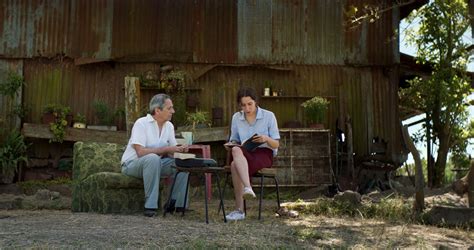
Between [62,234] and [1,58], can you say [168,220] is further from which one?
[1,58]

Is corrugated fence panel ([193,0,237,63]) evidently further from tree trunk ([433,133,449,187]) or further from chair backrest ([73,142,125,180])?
chair backrest ([73,142,125,180])

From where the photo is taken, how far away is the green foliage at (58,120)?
36.0ft

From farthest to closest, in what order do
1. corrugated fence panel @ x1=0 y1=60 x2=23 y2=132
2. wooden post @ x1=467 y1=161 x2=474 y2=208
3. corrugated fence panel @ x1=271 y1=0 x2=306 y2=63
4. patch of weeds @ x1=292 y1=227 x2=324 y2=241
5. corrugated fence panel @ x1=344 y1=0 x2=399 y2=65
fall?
1. corrugated fence panel @ x1=344 y1=0 x2=399 y2=65
2. corrugated fence panel @ x1=271 y1=0 x2=306 y2=63
3. corrugated fence panel @ x1=0 y1=60 x2=23 y2=132
4. wooden post @ x1=467 y1=161 x2=474 y2=208
5. patch of weeds @ x1=292 y1=227 x2=324 y2=241

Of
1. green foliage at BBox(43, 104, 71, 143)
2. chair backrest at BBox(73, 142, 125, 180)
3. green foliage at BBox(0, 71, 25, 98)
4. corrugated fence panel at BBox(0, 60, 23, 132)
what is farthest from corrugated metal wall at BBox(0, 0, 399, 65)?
chair backrest at BBox(73, 142, 125, 180)

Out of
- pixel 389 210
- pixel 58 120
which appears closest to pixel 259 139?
pixel 389 210

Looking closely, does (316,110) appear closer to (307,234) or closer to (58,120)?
(58,120)

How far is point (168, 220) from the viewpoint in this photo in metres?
6.02

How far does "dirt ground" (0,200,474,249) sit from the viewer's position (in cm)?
457

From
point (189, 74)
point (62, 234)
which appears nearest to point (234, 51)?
point (189, 74)

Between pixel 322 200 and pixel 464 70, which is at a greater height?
pixel 464 70

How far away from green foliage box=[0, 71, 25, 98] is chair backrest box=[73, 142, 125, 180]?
469 cm

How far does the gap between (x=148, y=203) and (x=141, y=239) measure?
1.75 meters

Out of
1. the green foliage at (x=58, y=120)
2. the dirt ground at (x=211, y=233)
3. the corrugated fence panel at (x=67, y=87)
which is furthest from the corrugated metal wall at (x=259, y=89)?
the dirt ground at (x=211, y=233)

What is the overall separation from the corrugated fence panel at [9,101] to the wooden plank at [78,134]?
20.4 inches
